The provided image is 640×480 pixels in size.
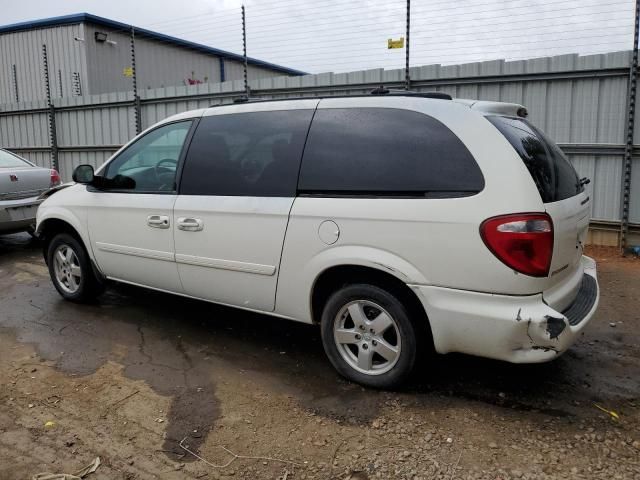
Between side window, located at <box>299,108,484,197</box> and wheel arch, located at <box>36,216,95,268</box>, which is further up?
side window, located at <box>299,108,484,197</box>

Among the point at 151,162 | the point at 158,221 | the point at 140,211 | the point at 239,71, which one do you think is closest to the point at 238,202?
the point at 158,221

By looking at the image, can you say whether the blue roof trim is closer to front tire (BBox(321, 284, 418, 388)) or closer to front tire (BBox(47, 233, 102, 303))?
front tire (BBox(47, 233, 102, 303))

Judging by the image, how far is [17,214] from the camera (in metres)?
7.54

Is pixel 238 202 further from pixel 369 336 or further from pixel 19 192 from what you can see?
pixel 19 192

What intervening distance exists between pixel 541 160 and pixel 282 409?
2.13m

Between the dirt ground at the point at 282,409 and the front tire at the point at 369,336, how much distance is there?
0.44ft

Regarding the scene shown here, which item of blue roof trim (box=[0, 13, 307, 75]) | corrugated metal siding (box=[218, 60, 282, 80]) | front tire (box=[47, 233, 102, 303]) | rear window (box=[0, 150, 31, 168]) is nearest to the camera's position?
front tire (box=[47, 233, 102, 303])

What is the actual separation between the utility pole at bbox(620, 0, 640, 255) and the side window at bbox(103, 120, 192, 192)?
5.64 m

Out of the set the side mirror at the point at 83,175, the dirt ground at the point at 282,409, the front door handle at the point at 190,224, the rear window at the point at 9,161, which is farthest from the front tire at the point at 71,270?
the rear window at the point at 9,161

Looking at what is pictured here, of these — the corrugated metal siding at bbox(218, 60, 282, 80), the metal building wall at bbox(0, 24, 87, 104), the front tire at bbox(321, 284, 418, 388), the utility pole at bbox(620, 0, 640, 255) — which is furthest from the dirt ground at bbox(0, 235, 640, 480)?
the corrugated metal siding at bbox(218, 60, 282, 80)

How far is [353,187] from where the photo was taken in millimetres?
3389

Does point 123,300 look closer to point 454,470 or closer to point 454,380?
→ point 454,380

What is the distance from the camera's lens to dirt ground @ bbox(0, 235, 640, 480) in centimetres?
278

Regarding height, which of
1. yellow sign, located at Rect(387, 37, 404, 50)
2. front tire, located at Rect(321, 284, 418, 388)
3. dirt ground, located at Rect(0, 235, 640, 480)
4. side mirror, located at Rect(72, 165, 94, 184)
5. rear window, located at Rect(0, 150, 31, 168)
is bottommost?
dirt ground, located at Rect(0, 235, 640, 480)
